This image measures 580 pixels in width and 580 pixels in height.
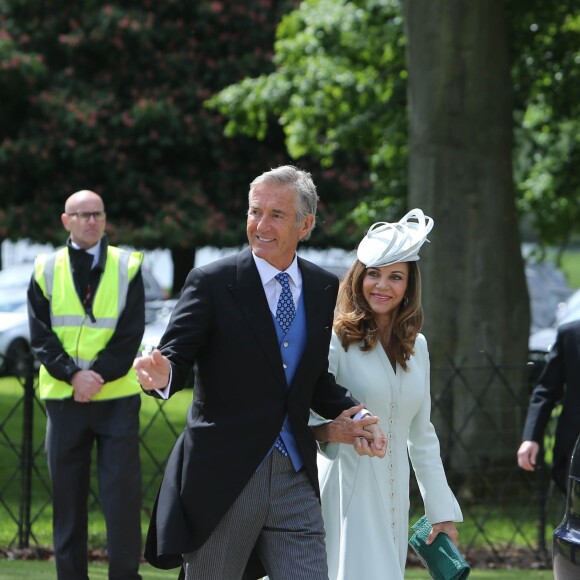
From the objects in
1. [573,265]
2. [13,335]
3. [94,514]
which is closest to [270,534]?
[94,514]

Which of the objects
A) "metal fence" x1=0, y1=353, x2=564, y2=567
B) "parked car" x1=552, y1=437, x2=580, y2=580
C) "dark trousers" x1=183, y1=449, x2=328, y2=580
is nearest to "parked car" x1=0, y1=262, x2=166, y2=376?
"metal fence" x1=0, y1=353, x2=564, y2=567

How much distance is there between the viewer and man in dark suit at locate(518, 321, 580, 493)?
21.9 ft

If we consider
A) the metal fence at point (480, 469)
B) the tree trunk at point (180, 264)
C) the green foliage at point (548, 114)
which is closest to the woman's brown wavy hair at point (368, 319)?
the metal fence at point (480, 469)

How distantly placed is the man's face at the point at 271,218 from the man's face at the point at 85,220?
2577 mm

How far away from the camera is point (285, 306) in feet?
15.8

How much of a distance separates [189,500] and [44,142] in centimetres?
2092

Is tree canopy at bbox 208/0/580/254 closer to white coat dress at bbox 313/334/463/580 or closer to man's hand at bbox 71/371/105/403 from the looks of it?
man's hand at bbox 71/371/105/403

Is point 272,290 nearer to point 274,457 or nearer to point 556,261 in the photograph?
point 274,457

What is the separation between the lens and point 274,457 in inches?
183

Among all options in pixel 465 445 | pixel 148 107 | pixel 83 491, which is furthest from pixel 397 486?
pixel 148 107

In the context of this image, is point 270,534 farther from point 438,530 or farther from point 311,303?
point 438,530

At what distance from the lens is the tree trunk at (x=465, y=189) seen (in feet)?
36.8

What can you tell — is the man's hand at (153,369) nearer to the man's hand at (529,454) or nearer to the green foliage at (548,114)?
the man's hand at (529,454)

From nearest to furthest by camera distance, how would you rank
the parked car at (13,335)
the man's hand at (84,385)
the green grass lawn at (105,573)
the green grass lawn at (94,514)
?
the man's hand at (84,385) → the green grass lawn at (105,573) → the green grass lawn at (94,514) → the parked car at (13,335)
